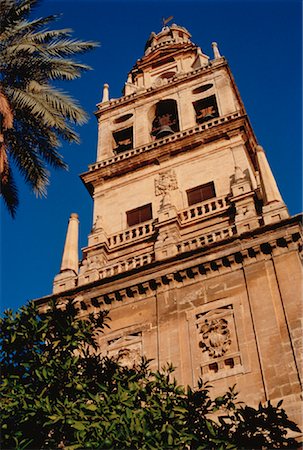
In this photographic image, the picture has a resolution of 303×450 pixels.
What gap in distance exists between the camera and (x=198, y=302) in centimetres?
1941

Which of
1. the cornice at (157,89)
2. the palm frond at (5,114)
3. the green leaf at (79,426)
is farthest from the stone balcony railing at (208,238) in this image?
the cornice at (157,89)

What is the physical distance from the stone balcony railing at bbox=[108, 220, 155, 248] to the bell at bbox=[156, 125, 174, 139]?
21.9ft

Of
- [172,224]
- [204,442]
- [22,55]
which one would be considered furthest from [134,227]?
[204,442]

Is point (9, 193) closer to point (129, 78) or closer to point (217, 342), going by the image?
point (217, 342)

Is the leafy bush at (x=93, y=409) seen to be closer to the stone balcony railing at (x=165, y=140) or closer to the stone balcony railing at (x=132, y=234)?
the stone balcony railing at (x=132, y=234)

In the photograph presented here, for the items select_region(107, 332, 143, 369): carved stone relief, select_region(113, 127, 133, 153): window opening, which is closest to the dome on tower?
select_region(113, 127, 133, 153): window opening

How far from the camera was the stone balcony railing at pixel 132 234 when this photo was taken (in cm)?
2480

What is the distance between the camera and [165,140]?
28.9m

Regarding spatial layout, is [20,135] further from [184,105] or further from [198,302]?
[184,105]

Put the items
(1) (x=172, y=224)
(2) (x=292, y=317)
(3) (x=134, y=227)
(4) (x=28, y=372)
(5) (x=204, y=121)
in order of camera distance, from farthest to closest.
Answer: (5) (x=204, y=121)
(3) (x=134, y=227)
(1) (x=172, y=224)
(2) (x=292, y=317)
(4) (x=28, y=372)

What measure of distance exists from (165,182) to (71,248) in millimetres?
5376

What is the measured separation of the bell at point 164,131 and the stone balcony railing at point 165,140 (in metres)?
1.09

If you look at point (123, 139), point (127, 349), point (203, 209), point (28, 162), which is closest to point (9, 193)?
point (28, 162)

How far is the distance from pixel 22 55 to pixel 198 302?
9.33 metres
